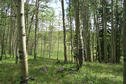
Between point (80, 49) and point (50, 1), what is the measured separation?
1049cm

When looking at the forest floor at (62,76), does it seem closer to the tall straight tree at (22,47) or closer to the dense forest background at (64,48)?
the dense forest background at (64,48)

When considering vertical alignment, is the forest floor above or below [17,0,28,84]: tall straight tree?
below

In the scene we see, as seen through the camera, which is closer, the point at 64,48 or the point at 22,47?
the point at 22,47

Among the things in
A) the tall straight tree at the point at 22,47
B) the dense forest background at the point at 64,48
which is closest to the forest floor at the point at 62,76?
the dense forest background at the point at 64,48

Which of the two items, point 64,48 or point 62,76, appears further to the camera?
point 64,48

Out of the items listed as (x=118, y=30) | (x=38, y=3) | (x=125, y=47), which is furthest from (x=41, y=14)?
(x=118, y=30)

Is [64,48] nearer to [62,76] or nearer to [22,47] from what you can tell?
[62,76]

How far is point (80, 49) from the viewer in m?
7.86

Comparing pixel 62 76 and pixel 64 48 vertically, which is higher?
pixel 64 48

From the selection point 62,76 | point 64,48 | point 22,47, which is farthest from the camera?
point 64,48

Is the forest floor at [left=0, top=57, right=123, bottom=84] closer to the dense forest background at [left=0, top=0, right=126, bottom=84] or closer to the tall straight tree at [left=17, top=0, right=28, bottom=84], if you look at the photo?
the dense forest background at [left=0, top=0, right=126, bottom=84]

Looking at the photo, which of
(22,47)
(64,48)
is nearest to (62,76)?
(22,47)

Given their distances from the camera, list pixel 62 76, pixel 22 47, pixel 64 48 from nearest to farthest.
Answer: pixel 22 47
pixel 62 76
pixel 64 48

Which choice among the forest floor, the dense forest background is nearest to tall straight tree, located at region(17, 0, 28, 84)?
the dense forest background
